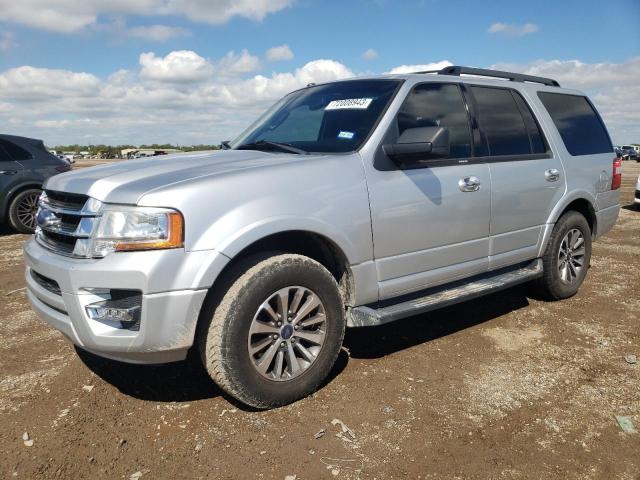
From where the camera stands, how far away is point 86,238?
8.31ft

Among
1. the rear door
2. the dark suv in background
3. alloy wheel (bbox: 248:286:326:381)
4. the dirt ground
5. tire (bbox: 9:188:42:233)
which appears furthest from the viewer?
tire (bbox: 9:188:42:233)

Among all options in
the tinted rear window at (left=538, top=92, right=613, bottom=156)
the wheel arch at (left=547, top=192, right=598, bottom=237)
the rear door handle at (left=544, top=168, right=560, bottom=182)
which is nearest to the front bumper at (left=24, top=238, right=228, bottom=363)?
the rear door handle at (left=544, top=168, right=560, bottom=182)

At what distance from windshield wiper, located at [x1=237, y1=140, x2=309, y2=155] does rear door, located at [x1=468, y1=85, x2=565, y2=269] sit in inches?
58.9

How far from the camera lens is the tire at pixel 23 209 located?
27.3ft

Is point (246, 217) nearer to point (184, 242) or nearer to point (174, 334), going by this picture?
point (184, 242)

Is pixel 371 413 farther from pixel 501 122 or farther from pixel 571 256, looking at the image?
pixel 571 256

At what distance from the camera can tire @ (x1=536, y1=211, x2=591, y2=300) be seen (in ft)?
14.8

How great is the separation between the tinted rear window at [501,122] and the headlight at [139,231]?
256 cm

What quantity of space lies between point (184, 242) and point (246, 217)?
1.14 ft

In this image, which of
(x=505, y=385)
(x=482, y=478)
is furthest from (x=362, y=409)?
(x=505, y=385)

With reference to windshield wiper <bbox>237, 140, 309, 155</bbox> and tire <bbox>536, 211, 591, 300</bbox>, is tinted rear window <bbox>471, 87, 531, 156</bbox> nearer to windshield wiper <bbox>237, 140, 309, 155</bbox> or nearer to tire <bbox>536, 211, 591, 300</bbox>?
tire <bbox>536, 211, 591, 300</bbox>

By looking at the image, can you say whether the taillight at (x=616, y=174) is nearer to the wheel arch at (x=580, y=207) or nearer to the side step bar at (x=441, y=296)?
the wheel arch at (x=580, y=207)

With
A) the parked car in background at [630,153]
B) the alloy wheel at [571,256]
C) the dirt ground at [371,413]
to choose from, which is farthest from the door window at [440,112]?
the parked car in background at [630,153]

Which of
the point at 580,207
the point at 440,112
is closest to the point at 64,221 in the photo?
the point at 440,112
